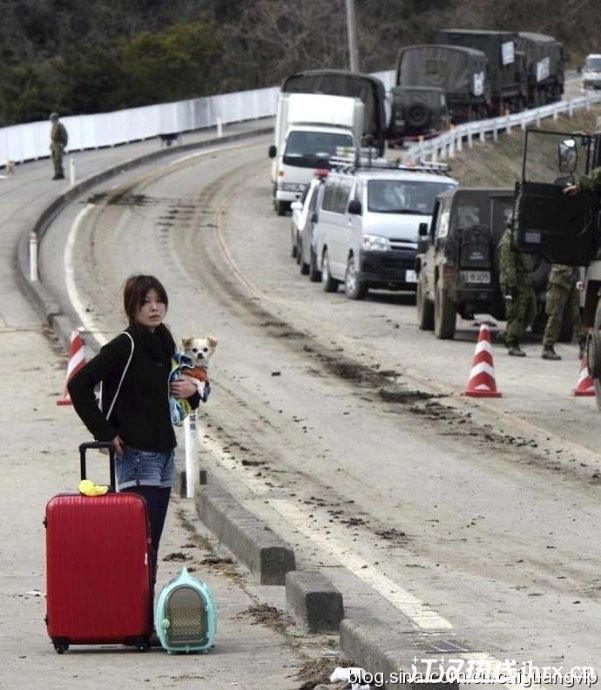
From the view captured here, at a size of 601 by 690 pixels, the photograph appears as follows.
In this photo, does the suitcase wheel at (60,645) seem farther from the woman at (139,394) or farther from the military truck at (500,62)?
the military truck at (500,62)

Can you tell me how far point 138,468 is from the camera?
333 inches

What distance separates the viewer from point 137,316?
840 cm

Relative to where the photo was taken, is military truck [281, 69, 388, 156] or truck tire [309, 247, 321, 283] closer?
truck tire [309, 247, 321, 283]

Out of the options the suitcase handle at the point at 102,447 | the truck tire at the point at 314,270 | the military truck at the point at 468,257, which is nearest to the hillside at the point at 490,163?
the truck tire at the point at 314,270

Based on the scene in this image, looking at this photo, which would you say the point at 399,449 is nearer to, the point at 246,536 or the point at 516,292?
the point at 246,536

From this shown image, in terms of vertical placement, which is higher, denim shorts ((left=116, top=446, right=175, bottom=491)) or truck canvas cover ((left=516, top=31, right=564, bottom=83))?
denim shorts ((left=116, top=446, right=175, bottom=491))

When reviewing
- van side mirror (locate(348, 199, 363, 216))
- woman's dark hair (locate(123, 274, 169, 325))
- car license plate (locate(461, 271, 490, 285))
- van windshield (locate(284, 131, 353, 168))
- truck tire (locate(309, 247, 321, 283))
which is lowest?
truck tire (locate(309, 247, 321, 283))

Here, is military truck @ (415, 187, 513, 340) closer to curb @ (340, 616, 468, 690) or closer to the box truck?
the box truck

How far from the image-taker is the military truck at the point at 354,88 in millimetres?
51406

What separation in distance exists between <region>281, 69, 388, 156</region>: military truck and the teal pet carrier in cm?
4318

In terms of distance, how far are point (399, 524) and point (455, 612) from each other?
2.96 metres

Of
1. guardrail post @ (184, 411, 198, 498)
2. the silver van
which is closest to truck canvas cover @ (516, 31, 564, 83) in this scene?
the silver van

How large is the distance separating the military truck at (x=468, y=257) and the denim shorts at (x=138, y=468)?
15.9 meters

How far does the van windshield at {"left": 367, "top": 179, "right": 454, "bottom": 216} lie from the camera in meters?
29.7
